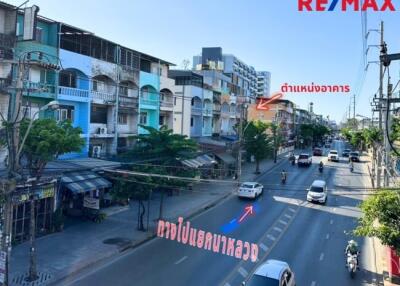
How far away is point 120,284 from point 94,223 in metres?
10.4

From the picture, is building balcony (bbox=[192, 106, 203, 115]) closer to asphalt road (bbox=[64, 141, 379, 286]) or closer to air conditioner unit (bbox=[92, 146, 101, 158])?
asphalt road (bbox=[64, 141, 379, 286])

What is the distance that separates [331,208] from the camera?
3472 cm

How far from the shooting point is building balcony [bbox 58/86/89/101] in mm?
28422

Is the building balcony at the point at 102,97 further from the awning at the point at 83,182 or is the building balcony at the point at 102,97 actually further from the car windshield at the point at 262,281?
the car windshield at the point at 262,281

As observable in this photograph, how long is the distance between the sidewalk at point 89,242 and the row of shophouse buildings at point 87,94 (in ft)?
5.28

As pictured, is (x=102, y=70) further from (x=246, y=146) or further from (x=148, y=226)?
(x=246, y=146)

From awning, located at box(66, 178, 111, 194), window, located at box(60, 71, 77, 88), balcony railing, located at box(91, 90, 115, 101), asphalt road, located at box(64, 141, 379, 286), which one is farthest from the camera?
balcony railing, located at box(91, 90, 115, 101)

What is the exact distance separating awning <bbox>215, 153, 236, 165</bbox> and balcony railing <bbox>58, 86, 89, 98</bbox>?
21073mm

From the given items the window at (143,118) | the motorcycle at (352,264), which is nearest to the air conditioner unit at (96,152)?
the window at (143,118)

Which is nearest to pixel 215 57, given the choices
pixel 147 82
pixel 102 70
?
pixel 147 82

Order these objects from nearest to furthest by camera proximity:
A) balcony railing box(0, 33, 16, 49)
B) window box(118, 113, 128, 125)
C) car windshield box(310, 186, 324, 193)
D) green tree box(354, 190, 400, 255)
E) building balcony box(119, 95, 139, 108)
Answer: green tree box(354, 190, 400, 255) → balcony railing box(0, 33, 16, 49) → building balcony box(119, 95, 139, 108) → car windshield box(310, 186, 324, 193) → window box(118, 113, 128, 125)

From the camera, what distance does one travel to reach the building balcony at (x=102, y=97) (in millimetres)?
32094

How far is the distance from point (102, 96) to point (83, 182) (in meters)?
9.27

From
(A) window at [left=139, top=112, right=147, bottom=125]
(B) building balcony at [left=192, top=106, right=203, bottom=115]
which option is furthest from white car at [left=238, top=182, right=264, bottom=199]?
(B) building balcony at [left=192, top=106, right=203, bottom=115]
